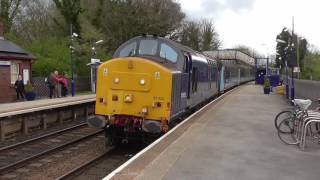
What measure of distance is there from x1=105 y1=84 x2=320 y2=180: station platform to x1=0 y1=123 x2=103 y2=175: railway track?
3.57m

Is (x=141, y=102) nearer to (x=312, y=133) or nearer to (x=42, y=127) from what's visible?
(x=312, y=133)

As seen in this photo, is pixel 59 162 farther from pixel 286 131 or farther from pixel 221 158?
pixel 286 131

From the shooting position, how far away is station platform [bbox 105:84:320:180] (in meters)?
8.68

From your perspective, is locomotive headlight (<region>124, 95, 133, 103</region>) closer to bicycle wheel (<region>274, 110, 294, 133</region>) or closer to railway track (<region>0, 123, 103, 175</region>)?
railway track (<region>0, 123, 103, 175</region>)

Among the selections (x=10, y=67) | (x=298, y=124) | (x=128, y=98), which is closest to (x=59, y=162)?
(x=128, y=98)

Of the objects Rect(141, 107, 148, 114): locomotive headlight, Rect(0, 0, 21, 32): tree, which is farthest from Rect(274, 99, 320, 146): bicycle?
Rect(0, 0, 21, 32): tree

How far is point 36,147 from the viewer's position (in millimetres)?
15656

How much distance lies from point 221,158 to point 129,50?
5718 millimetres

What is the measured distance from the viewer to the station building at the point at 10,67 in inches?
1154

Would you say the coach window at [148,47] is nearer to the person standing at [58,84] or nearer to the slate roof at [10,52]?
the slate roof at [10,52]

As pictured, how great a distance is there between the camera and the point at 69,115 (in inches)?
928

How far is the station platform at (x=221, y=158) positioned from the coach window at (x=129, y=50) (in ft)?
8.33

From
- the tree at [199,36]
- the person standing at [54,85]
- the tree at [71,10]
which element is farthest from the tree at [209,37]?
the person standing at [54,85]

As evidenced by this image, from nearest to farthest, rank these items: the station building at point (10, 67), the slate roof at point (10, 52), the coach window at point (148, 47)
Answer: the coach window at point (148, 47), the station building at point (10, 67), the slate roof at point (10, 52)
